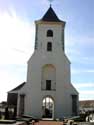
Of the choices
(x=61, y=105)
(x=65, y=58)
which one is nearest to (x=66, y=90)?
(x=61, y=105)

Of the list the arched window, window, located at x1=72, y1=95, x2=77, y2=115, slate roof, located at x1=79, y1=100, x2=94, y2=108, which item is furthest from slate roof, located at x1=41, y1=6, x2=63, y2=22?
slate roof, located at x1=79, y1=100, x2=94, y2=108

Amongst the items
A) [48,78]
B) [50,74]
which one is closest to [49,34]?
[50,74]

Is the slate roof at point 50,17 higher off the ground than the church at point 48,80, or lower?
higher

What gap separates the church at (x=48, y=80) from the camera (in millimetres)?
37469

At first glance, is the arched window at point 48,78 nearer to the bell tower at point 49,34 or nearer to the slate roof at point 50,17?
the bell tower at point 49,34

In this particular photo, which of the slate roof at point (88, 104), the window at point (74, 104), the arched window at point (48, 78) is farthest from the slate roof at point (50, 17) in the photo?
the slate roof at point (88, 104)

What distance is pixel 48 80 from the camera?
129 feet

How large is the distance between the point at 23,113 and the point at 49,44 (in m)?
10.9

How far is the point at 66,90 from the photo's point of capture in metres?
38.1

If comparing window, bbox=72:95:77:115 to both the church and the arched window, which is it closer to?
the church

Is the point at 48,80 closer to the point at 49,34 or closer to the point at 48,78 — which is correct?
the point at 48,78

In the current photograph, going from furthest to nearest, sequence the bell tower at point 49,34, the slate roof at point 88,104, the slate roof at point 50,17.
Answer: the slate roof at point 88,104 < the slate roof at point 50,17 < the bell tower at point 49,34

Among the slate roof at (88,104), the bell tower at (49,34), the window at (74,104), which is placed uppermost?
the bell tower at (49,34)

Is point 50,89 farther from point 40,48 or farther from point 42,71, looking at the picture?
point 40,48
